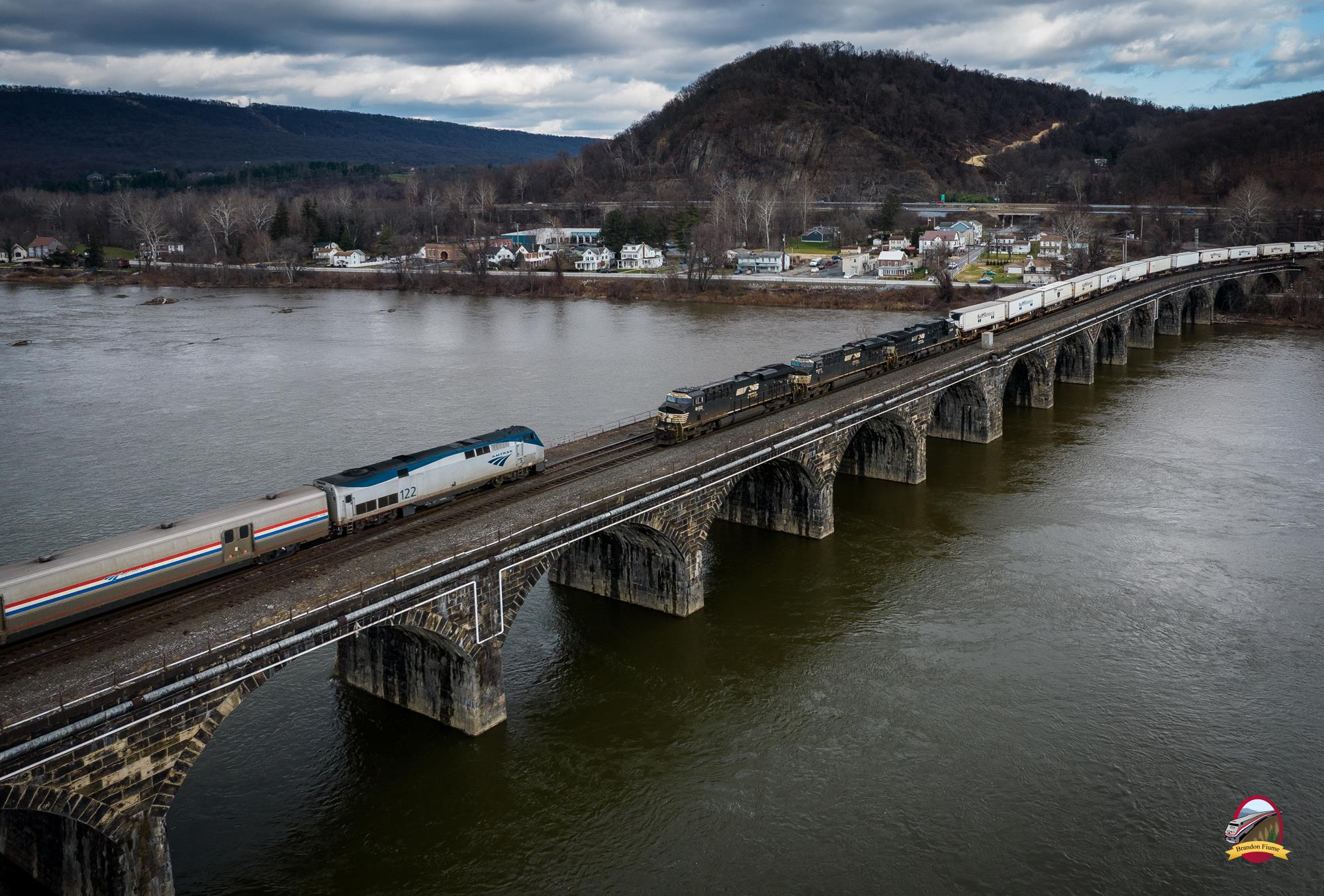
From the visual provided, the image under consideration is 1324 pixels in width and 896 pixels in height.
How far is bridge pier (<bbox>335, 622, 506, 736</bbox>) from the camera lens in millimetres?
27188

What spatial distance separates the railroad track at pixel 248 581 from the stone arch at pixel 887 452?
17.9 m

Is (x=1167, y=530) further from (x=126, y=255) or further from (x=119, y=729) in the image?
(x=126, y=255)

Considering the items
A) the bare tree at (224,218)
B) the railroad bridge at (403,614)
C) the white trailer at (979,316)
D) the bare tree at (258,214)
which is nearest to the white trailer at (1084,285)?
the white trailer at (979,316)

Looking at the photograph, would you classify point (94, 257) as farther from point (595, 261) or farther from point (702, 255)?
point (702, 255)

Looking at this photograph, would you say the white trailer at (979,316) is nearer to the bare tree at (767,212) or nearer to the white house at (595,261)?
the bare tree at (767,212)

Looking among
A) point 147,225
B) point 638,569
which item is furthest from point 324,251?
point 638,569

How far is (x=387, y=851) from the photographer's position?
932 inches

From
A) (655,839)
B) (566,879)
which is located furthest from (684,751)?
(566,879)

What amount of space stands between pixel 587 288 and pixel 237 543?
114 metres

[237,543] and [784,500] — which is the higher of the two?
[237,543]

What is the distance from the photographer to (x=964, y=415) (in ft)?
195

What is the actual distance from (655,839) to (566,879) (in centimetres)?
256

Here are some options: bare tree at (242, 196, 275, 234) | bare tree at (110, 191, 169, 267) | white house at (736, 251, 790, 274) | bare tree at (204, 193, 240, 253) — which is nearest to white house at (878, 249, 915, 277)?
white house at (736, 251, 790, 274)

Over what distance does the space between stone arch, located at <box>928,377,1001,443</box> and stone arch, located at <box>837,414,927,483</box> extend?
25.2 feet
